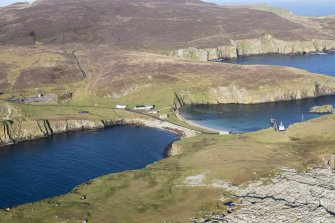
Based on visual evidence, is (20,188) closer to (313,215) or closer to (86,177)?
(86,177)

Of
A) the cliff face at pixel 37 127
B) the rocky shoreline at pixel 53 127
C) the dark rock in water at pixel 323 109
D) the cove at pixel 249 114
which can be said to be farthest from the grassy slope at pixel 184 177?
the dark rock in water at pixel 323 109

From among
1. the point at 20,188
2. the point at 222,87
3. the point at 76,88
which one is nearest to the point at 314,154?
the point at 20,188

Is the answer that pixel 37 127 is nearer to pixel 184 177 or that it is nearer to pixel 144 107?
pixel 144 107

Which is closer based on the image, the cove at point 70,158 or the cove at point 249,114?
the cove at point 70,158

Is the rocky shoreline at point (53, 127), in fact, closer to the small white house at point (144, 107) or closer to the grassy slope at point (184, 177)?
the small white house at point (144, 107)

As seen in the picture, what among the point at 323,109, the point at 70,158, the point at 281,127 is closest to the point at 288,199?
the point at 281,127

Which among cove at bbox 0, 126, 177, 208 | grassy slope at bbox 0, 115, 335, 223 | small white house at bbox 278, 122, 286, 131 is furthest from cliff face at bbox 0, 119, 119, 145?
small white house at bbox 278, 122, 286, 131

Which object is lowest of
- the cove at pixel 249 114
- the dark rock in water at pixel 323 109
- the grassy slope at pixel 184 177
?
the cove at pixel 249 114
